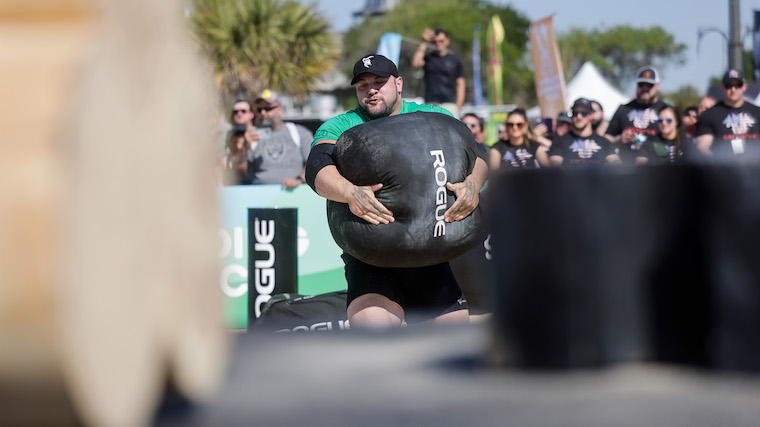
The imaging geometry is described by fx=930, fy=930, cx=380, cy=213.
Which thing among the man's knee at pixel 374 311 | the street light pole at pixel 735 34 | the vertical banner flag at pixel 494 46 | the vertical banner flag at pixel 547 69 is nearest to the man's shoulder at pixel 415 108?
the man's knee at pixel 374 311

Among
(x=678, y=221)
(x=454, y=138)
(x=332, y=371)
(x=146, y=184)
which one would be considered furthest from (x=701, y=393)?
(x=454, y=138)

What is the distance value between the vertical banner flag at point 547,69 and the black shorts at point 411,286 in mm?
10253

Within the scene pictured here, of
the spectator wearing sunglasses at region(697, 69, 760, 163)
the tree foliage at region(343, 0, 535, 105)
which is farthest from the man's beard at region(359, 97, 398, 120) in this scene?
the tree foliage at region(343, 0, 535, 105)

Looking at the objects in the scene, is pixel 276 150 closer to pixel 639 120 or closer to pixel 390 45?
pixel 390 45

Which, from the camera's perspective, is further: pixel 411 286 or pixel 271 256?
pixel 271 256

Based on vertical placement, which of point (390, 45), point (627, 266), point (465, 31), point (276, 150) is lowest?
point (627, 266)

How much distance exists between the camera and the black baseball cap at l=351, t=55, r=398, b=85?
160 inches

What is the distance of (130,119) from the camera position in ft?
2.30

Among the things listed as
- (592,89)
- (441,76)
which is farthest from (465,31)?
(441,76)

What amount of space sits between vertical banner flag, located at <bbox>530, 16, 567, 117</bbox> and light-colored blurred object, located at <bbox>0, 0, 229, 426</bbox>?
44.2ft

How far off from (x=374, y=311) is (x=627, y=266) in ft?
10.2

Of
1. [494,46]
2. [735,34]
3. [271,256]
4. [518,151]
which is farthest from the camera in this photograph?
[494,46]

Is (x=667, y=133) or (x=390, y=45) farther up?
(x=390, y=45)

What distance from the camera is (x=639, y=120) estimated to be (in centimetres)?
1025
